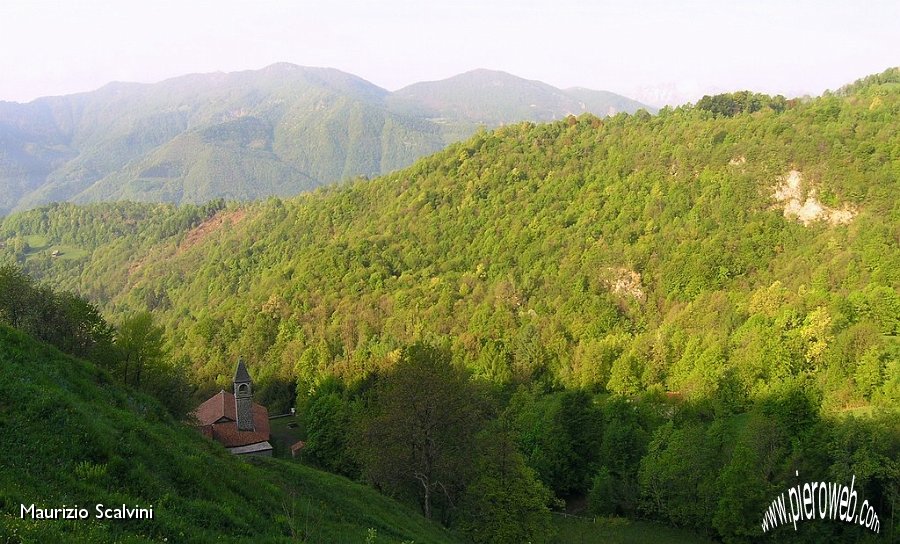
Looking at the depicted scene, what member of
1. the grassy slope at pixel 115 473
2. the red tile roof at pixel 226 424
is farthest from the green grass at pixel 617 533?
the red tile roof at pixel 226 424

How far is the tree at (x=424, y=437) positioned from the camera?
26.8 metres

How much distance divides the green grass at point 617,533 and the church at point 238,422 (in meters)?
20.1

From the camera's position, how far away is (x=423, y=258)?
84.4m

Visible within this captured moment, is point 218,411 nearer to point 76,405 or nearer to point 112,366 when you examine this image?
point 112,366

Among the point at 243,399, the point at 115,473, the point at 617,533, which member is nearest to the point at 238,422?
the point at 243,399

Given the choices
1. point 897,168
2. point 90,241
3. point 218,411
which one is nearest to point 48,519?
point 218,411

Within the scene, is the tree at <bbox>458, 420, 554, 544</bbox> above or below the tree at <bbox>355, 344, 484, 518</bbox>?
below

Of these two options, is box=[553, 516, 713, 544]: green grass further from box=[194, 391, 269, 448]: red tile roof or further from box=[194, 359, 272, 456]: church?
box=[194, 391, 269, 448]: red tile roof

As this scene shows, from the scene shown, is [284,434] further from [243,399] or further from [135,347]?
[135,347]

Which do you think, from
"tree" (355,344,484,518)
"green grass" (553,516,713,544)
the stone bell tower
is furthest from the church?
"green grass" (553,516,713,544)

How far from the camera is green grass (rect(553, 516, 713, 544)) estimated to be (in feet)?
109

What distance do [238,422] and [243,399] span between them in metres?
1.58

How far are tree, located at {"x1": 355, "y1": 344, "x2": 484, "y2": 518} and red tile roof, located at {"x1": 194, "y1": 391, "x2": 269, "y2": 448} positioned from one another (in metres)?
13.7

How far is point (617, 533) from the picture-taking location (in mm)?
34406
